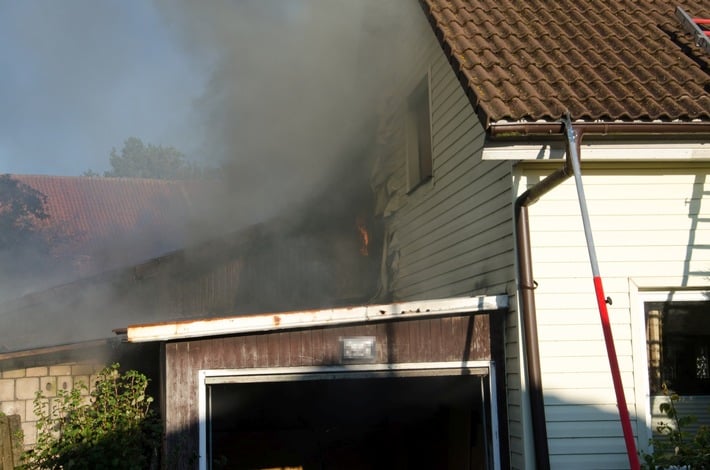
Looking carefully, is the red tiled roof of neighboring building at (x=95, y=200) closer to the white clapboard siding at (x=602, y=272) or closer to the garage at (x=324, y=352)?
the garage at (x=324, y=352)

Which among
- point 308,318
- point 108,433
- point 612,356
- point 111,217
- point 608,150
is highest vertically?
point 111,217

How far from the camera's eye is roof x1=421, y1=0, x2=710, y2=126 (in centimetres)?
636

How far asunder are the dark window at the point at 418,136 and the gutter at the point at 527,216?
10.5ft

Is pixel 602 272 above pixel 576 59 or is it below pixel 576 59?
below

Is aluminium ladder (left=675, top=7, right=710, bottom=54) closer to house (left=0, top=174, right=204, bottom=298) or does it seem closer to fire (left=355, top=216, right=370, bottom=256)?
fire (left=355, top=216, right=370, bottom=256)

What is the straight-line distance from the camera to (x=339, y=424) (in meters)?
10.7

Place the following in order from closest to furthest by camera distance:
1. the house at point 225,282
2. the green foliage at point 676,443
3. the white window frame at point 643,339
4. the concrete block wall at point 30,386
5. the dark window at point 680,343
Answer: the green foliage at point 676,443, the white window frame at point 643,339, the dark window at point 680,343, the concrete block wall at point 30,386, the house at point 225,282

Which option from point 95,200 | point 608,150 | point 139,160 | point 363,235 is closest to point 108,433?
point 608,150

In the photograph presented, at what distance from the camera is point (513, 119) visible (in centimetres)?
615

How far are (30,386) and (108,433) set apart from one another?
2330mm

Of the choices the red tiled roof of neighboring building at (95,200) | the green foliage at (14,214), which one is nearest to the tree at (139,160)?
the red tiled roof of neighboring building at (95,200)

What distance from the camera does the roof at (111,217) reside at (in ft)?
61.5

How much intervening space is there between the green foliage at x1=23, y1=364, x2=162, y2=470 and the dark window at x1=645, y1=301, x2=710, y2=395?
4.11m

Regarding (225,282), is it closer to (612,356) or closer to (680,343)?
(680,343)
